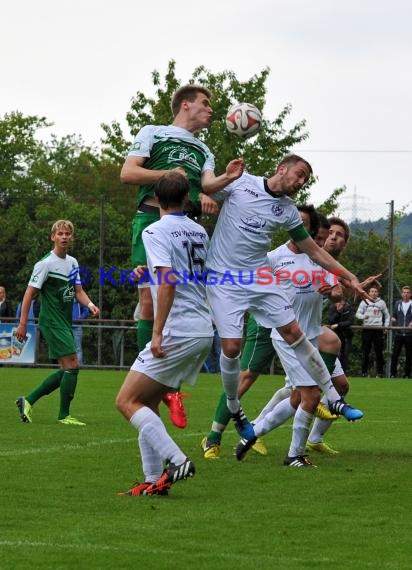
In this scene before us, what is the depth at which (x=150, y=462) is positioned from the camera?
7793 millimetres

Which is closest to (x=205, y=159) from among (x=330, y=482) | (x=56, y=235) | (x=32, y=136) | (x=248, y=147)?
(x=330, y=482)

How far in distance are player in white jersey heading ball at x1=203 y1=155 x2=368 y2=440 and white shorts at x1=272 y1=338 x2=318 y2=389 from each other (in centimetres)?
38

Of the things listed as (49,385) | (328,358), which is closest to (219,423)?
(328,358)

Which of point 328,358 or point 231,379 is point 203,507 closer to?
point 231,379

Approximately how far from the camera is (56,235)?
12.9 metres

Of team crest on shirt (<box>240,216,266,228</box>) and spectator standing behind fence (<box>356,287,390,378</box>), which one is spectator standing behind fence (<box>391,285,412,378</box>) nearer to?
spectator standing behind fence (<box>356,287,390,378</box>)

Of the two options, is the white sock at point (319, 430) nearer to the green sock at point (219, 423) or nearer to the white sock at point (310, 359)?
the green sock at point (219, 423)

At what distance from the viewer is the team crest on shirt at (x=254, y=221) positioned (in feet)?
30.5

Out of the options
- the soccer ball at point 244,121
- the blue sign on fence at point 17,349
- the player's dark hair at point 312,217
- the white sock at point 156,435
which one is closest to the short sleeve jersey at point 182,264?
the white sock at point 156,435

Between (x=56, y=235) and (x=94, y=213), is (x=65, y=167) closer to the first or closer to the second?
(x=94, y=213)

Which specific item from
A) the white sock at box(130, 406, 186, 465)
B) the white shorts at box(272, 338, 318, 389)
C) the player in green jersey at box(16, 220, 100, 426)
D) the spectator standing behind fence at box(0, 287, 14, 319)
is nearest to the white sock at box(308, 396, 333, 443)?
the white shorts at box(272, 338, 318, 389)

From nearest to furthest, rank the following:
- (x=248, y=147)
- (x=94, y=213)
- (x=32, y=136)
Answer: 1. (x=94, y=213)
2. (x=248, y=147)
3. (x=32, y=136)

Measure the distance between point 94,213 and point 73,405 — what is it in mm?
12966

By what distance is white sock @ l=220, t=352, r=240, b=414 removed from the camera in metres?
9.31
